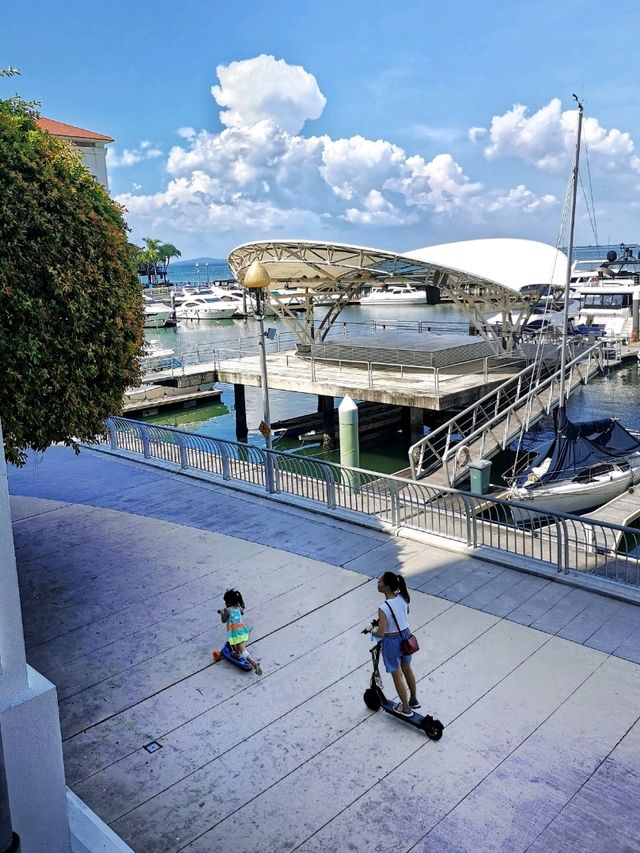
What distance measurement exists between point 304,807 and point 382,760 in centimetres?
85

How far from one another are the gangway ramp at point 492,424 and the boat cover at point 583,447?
221 cm

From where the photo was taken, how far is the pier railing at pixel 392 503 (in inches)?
404

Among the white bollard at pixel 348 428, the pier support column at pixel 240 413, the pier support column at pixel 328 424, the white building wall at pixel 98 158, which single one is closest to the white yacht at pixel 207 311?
the white building wall at pixel 98 158

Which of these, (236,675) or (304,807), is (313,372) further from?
(304,807)

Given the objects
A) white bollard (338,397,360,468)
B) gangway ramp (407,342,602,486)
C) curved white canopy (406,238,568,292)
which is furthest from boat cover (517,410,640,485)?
curved white canopy (406,238,568,292)

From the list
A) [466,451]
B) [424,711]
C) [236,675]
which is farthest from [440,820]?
[466,451]

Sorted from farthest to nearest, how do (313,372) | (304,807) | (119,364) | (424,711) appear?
(313,372) → (119,364) → (424,711) → (304,807)

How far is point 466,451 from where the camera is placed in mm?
23078

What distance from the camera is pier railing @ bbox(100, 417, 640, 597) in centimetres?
1027

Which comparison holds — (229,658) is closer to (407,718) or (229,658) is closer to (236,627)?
(236,627)

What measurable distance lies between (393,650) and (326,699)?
1.19 meters

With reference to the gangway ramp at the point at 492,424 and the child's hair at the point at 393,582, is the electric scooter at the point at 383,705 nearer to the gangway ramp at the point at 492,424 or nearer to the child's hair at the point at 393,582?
the child's hair at the point at 393,582

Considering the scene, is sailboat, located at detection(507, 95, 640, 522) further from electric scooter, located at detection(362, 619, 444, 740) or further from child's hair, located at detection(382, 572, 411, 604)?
child's hair, located at detection(382, 572, 411, 604)

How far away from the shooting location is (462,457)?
74.7 feet
